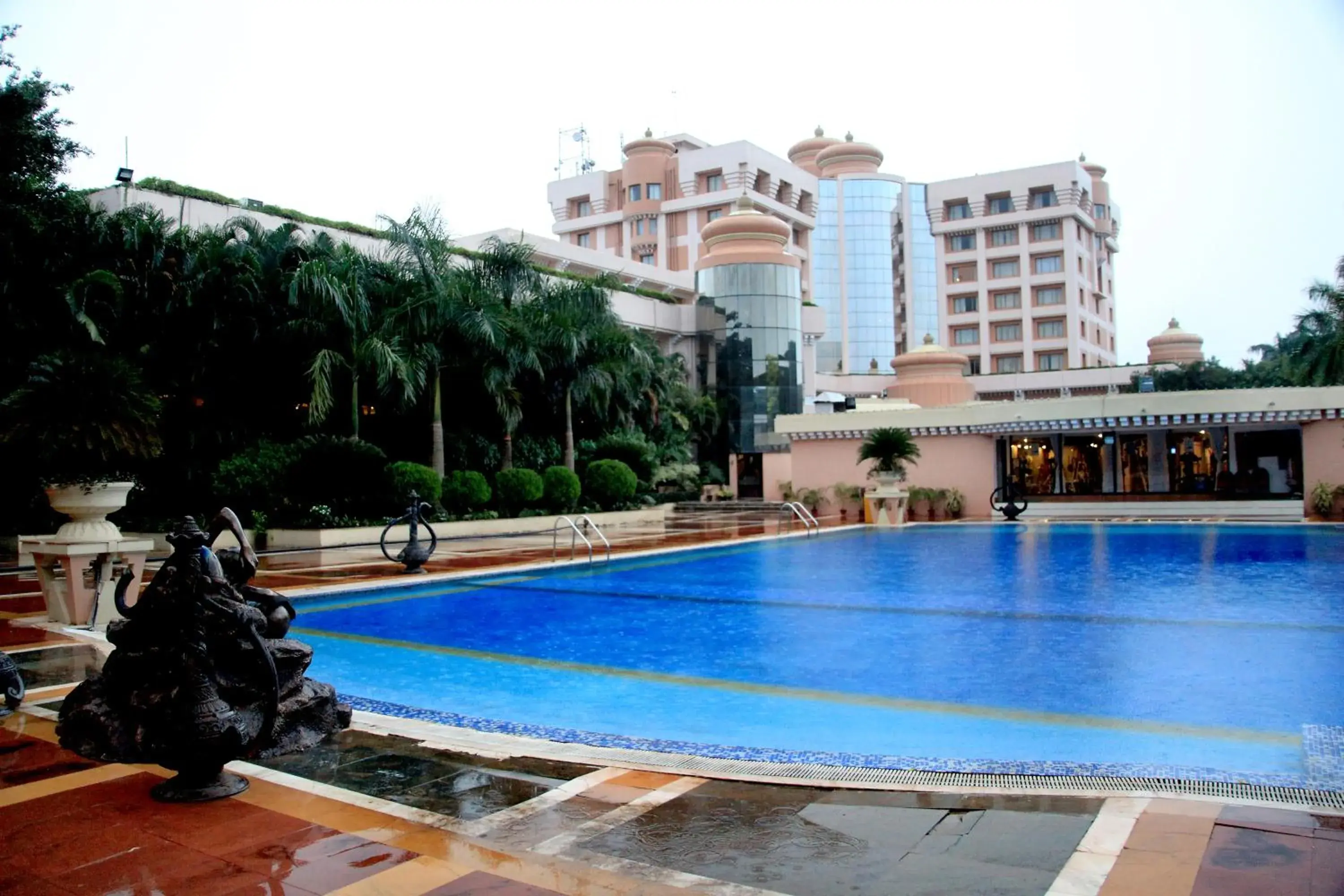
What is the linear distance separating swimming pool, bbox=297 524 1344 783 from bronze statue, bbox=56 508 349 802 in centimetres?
200

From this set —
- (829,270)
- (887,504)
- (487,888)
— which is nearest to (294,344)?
(887,504)

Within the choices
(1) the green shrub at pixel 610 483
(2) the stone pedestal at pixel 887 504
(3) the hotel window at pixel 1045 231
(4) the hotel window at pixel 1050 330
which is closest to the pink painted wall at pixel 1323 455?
(2) the stone pedestal at pixel 887 504

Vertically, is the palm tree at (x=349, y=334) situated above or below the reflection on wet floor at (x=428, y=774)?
above

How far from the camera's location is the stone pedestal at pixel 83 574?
943 cm

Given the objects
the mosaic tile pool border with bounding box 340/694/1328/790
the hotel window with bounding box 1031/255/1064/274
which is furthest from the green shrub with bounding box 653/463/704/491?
the hotel window with bounding box 1031/255/1064/274

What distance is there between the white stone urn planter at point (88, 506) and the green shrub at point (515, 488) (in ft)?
53.9

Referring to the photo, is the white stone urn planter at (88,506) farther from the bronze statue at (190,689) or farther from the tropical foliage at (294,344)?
the bronze statue at (190,689)

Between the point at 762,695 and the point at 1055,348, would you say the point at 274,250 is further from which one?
the point at 1055,348

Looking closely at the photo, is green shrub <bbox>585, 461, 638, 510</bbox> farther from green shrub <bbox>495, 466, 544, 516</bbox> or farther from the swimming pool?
the swimming pool

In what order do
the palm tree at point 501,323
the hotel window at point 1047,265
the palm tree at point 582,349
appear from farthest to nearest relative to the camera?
the hotel window at point 1047,265
the palm tree at point 582,349
the palm tree at point 501,323

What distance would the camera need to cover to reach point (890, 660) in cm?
866

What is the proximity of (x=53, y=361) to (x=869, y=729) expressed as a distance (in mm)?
8299

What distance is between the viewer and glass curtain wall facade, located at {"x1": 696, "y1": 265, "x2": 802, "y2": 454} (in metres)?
43.8

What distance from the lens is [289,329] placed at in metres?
22.5
